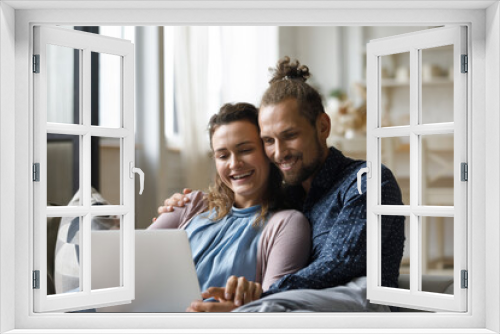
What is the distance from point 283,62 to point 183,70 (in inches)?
72.4

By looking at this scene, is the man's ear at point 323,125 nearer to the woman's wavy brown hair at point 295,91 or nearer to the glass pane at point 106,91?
the woman's wavy brown hair at point 295,91

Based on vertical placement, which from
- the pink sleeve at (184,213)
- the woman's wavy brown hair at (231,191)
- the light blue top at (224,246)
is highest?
the woman's wavy brown hair at (231,191)

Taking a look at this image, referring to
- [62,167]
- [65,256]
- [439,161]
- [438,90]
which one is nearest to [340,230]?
[65,256]

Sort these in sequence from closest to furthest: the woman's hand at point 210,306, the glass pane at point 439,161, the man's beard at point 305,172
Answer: the woman's hand at point 210,306
the man's beard at point 305,172
the glass pane at point 439,161

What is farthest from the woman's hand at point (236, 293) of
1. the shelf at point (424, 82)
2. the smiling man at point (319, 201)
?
the shelf at point (424, 82)

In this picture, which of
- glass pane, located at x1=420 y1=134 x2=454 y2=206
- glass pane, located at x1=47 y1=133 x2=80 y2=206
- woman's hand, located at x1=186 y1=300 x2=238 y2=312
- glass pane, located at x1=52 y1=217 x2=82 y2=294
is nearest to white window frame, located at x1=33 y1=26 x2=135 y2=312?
woman's hand, located at x1=186 y1=300 x2=238 y2=312

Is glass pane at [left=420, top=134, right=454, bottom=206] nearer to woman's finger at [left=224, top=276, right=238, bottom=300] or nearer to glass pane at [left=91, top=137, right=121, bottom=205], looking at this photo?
glass pane at [left=91, top=137, right=121, bottom=205]

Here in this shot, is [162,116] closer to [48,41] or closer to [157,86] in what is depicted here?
[157,86]

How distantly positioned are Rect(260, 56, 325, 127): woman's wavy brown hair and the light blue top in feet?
2.47

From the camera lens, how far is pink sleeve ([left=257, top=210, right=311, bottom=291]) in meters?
3.93

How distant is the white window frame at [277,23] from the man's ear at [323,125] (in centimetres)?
155

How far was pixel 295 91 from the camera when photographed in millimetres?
4246

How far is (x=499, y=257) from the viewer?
252cm

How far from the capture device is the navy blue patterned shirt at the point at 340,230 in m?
3.34
